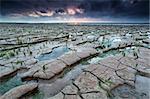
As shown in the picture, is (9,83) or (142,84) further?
(9,83)

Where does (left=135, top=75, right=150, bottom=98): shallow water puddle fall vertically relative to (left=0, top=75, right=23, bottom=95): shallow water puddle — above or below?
below

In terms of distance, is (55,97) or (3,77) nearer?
(55,97)

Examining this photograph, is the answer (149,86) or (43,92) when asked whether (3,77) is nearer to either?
(43,92)

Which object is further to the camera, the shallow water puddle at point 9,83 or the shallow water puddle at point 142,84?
the shallow water puddle at point 9,83

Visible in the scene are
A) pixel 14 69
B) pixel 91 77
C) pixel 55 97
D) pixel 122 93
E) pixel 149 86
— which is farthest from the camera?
pixel 14 69

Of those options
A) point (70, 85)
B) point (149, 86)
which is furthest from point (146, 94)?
point (70, 85)

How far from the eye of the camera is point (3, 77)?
375 centimetres

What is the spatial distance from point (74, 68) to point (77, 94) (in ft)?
5.02

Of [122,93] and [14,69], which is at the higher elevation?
[14,69]

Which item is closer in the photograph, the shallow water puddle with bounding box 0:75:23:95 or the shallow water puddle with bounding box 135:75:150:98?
the shallow water puddle with bounding box 135:75:150:98

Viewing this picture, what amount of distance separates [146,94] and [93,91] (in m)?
1.03

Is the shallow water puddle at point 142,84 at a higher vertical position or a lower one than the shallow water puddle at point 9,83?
lower

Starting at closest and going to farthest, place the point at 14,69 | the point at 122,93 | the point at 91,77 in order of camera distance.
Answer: the point at 122,93
the point at 91,77
the point at 14,69

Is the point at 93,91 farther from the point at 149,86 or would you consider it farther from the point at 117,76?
the point at 149,86
